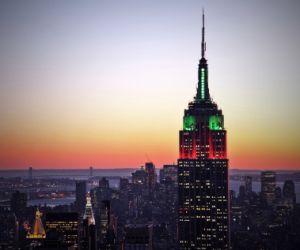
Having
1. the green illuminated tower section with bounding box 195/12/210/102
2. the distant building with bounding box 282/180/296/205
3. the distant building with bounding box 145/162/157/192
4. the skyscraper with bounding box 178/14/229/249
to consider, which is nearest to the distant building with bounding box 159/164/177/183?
the distant building with bounding box 145/162/157/192

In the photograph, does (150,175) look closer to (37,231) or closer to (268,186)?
(268,186)

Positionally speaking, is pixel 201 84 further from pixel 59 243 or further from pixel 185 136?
pixel 59 243

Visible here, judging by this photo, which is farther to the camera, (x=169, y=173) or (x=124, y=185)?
(x=124, y=185)

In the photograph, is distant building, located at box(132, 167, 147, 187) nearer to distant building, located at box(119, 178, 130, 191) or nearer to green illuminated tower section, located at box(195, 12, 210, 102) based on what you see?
distant building, located at box(119, 178, 130, 191)

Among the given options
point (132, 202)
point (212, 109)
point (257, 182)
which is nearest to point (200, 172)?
point (212, 109)

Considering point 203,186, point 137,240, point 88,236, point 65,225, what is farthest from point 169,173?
point 203,186

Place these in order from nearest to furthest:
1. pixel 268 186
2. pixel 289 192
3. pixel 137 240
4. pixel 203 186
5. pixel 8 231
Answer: pixel 203 186 < pixel 137 240 < pixel 8 231 < pixel 289 192 < pixel 268 186
